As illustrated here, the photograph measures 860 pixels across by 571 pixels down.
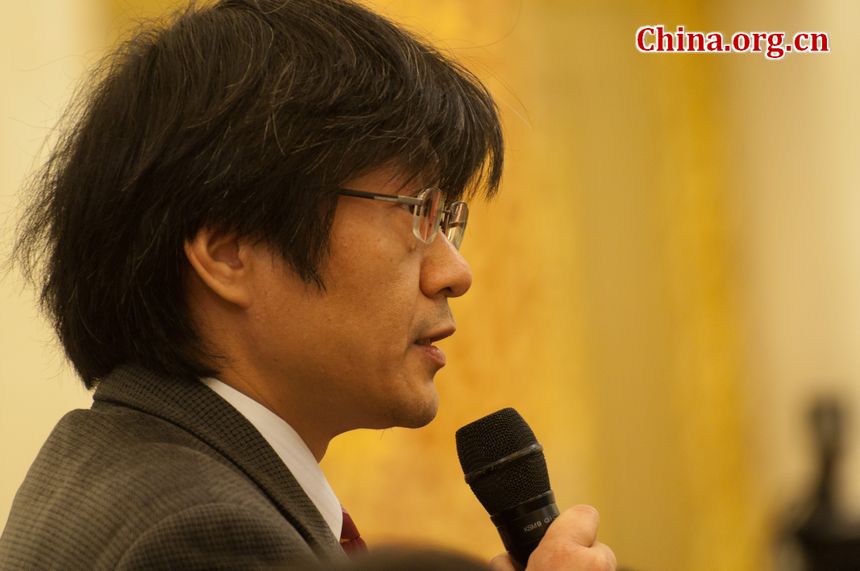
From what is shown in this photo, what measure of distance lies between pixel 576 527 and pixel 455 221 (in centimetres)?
53

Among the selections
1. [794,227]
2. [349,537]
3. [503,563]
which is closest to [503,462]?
[503,563]

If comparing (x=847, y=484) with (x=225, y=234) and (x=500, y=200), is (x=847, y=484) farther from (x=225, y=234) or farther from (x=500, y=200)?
(x=225, y=234)

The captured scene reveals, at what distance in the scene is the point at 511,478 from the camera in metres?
1.62

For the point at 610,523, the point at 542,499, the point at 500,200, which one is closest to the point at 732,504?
the point at 610,523

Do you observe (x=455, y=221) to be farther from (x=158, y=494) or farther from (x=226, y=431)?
(x=158, y=494)

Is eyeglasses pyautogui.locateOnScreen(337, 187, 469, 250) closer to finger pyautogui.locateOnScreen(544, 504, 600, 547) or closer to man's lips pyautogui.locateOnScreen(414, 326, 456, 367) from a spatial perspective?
man's lips pyautogui.locateOnScreen(414, 326, 456, 367)

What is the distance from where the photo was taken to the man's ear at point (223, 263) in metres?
1.61

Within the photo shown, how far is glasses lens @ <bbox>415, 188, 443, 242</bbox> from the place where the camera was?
1.72 m

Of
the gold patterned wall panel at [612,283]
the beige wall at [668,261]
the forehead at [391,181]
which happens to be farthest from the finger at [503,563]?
the beige wall at [668,261]

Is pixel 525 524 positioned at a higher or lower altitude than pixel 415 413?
lower

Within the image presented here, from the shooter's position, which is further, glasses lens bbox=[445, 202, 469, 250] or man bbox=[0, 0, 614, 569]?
glasses lens bbox=[445, 202, 469, 250]

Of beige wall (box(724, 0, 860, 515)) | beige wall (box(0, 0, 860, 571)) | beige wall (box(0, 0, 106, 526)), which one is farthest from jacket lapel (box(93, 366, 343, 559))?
beige wall (box(724, 0, 860, 515))

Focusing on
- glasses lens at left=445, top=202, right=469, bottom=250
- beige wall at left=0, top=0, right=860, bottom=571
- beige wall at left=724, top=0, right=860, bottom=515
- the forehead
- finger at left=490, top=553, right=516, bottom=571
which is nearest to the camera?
finger at left=490, top=553, right=516, bottom=571

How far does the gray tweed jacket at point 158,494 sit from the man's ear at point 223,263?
0.13 meters
